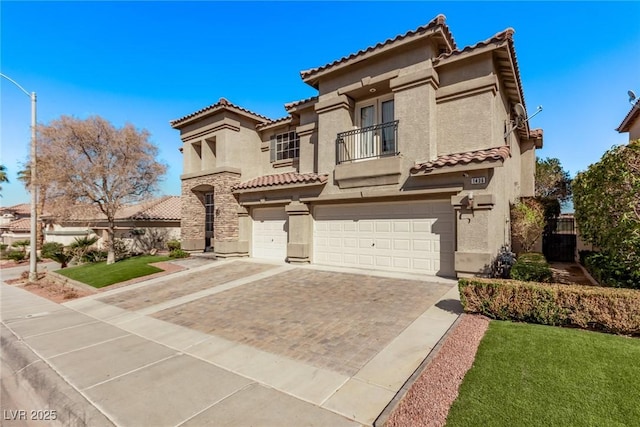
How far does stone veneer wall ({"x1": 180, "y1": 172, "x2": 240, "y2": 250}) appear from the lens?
15238 millimetres

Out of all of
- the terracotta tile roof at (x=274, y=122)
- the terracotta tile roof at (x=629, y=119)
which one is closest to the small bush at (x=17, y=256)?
the terracotta tile roof at (x=274, y=122)

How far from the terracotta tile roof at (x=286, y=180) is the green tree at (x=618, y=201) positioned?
8078 mm

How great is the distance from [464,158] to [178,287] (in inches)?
396

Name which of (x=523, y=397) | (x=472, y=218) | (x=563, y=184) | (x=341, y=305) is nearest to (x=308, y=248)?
(x=341, y=305)

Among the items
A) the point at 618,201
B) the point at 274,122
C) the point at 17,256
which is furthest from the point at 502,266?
the point at 17,256

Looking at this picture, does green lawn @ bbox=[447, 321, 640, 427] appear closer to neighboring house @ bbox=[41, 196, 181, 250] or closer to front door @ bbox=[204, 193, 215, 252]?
front door @ bbox=[204, 193, 215, 252]

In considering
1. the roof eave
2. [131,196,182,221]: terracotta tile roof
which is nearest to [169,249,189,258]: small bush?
[131,196,182,221]: terracotta tile roof

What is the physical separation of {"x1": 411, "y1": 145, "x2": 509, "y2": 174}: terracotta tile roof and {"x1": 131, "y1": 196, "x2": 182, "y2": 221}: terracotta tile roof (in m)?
17.8

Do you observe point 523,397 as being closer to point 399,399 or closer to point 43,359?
point 399,399

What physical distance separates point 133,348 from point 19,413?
1629 mm

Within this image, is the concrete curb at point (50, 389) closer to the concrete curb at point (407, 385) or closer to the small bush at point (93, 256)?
the concrete curb at point (407, 385)

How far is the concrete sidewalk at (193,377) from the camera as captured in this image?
144 inches

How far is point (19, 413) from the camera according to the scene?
445cm

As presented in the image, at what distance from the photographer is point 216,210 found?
15766 mm
